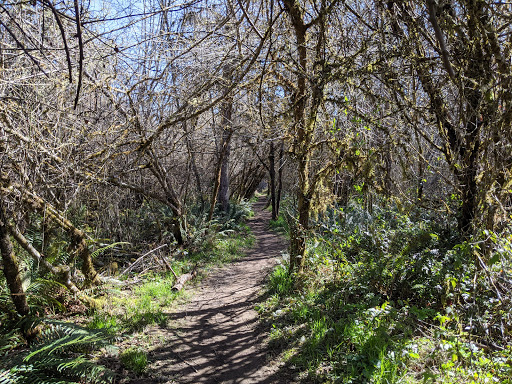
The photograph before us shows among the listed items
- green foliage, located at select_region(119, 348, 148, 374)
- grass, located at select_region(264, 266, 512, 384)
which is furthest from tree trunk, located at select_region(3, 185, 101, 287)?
grass, located at select_region(264, 266, 512, 384)

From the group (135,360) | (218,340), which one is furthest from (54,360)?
(218,340)

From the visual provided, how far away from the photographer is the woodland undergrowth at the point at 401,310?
293 centimetres

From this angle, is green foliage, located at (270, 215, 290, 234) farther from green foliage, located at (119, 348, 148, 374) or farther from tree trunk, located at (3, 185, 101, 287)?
green foliage, located at (119, 348, 148, 374)

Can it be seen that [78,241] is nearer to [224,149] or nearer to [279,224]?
[224,149]

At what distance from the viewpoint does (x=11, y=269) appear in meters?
3.68

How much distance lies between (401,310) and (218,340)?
7.54 feet

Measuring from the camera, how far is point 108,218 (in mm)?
7516

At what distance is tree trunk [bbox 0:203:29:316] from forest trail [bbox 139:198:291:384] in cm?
155

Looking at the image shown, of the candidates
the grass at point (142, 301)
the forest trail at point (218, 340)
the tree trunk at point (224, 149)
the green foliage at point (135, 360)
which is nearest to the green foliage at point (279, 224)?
the tree trunk at point (224, 149)

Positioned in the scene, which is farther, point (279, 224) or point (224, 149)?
point (279, 224)

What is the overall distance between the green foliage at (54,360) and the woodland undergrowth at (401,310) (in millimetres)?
A: 1997

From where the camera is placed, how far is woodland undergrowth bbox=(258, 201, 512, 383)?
293 cm

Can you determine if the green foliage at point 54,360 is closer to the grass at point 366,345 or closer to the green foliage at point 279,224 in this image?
the grass at point 366,345

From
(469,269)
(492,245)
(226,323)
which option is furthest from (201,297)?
(492,245)
